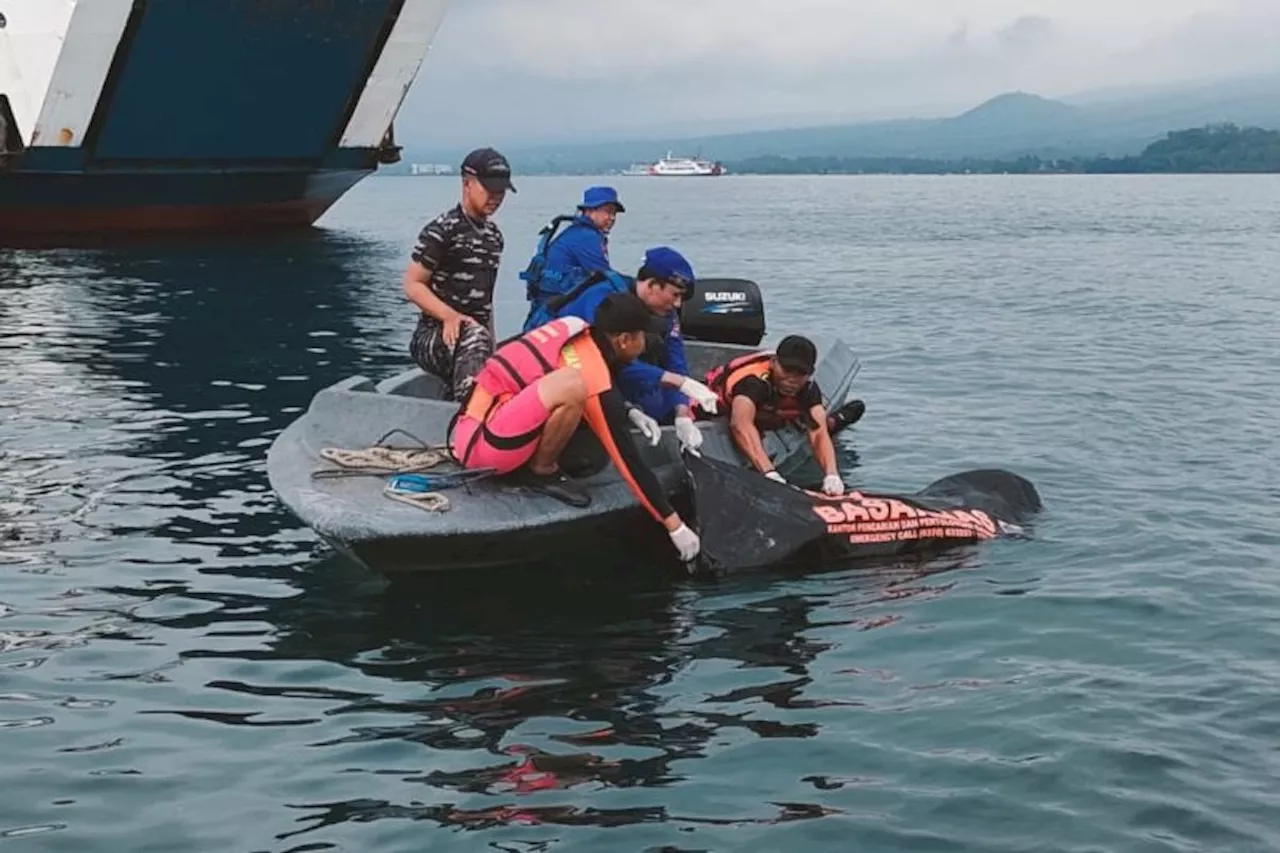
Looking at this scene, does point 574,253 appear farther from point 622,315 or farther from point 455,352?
point 622,315

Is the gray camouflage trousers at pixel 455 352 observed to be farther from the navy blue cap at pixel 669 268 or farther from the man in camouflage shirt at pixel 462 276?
the navy blue cap at pixel 669 268

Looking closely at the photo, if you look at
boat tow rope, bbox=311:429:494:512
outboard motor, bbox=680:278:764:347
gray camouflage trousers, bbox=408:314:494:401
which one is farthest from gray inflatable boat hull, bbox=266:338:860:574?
outboard motor, bbox=680:278:764:347

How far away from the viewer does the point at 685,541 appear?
9.05 meters

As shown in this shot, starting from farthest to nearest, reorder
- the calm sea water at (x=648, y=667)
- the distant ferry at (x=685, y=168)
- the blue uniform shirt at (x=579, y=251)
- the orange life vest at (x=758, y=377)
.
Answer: the distant ferry at (x=685, y=168)
the orange life vest at (x=758, y=377)
the blue uniform shirt at (x=579, y=251)
the calm sea water at (x=648, y=667)

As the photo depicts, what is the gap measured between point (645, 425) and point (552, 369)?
2.78 feet

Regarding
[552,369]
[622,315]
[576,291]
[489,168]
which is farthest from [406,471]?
[489,168]

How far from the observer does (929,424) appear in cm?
1524

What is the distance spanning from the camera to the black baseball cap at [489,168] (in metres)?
9.81

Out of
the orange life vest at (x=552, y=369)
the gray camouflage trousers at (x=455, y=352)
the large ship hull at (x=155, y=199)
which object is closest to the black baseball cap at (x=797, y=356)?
the orange life vest at (x=552, y=369)

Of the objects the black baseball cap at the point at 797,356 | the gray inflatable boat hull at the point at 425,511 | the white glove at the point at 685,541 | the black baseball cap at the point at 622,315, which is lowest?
the white glove at the point at 685,541

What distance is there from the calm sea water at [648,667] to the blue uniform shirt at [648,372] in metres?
1.41

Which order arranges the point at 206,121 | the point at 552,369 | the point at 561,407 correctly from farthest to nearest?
the point at 206,121 < the point at 552,369 < the point at 561,407

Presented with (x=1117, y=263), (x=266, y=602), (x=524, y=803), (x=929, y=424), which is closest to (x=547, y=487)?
(x=266, y=602)

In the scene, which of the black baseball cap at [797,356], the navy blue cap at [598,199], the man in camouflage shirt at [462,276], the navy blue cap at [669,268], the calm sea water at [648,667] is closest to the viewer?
the calm sea water at [648,667]
